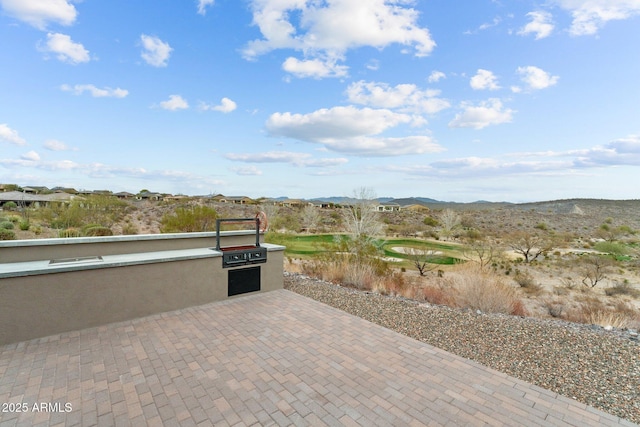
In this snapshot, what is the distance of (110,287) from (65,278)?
0.58m

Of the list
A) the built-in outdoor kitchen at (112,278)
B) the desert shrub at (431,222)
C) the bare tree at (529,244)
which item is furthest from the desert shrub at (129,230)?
the desert shrub at (431,222)

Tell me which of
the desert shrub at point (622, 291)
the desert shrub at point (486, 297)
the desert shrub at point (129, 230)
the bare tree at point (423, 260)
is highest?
the desert shrub at point (129, 230)

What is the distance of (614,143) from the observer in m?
16.4

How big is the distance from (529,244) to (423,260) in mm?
12719

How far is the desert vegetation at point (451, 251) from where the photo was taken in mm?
7863

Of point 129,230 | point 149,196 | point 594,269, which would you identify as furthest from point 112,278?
point 149,196

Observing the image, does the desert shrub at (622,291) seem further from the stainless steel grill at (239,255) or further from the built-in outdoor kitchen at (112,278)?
the stainless steel grill at (239,255)

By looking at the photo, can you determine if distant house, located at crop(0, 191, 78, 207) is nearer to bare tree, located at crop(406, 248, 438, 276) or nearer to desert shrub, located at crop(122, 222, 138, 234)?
desert shrub, located at crop(122, 222, 138, 234)

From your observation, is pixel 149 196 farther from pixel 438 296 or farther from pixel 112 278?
pixel 438 296

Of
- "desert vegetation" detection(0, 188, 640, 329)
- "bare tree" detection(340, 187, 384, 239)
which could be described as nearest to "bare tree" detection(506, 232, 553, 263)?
"desert vegetation" detection(0, 188, 640, 329)

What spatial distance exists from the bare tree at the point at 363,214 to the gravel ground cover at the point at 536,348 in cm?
1930

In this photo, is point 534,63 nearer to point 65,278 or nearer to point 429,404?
point 429,404

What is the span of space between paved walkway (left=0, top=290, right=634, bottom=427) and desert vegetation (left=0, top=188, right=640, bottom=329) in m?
3.63

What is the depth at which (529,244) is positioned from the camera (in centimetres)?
2575
